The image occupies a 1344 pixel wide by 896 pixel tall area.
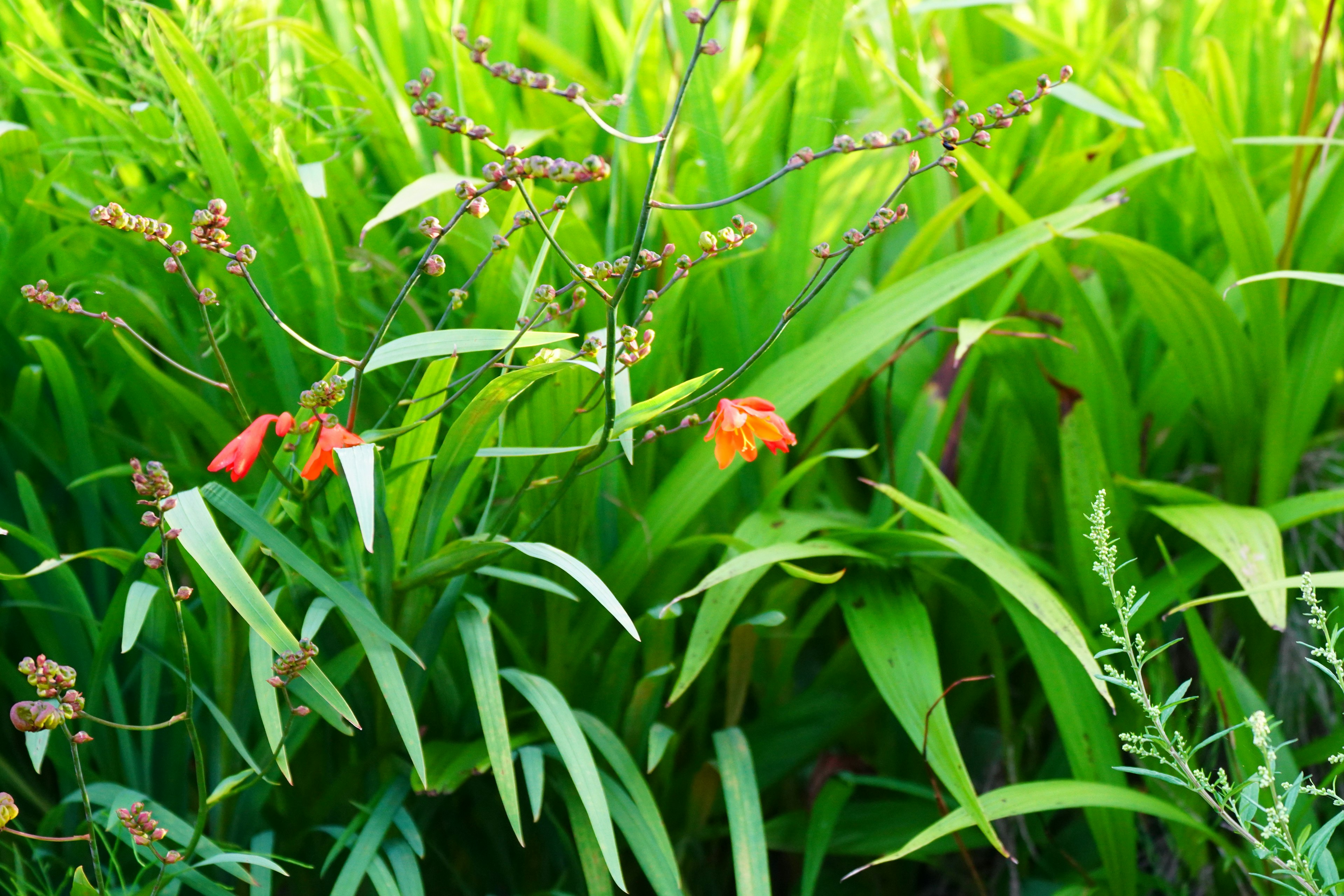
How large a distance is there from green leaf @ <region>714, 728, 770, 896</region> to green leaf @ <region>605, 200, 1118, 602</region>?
179 mm

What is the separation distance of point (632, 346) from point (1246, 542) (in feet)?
1.96

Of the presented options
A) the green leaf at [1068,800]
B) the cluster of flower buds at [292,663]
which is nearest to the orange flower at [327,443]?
the cluster of flower buds at [292,663]

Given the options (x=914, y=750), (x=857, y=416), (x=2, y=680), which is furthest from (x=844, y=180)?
(x=2, y=680)

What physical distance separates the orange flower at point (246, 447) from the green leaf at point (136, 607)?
0.41 feet

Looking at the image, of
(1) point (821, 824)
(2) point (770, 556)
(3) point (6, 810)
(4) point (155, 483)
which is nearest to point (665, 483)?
(2) point (770, 556)

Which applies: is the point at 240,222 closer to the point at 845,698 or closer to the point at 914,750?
the point at 845,698

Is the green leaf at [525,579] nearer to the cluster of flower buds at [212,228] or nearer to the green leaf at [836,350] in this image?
the green leaf at [836,350]

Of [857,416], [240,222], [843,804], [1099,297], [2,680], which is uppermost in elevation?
[240,222]

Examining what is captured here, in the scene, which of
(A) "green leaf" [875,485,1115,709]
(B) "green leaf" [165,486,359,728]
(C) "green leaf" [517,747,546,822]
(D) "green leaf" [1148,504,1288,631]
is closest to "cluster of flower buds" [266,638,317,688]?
(B) "green leaf" [165,486,359,728]

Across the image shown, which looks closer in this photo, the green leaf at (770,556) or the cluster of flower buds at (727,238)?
the cluster of flower buds at (727,238)

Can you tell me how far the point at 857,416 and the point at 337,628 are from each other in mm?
688

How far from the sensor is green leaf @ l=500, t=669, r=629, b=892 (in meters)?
0.74

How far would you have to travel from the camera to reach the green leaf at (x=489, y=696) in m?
0.74

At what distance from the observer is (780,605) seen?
100 centimetres
